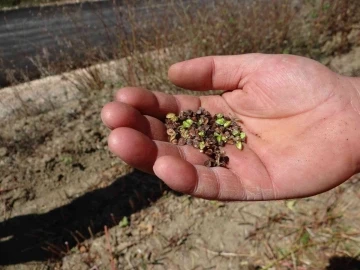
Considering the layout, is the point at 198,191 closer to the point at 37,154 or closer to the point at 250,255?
the point at 250,255

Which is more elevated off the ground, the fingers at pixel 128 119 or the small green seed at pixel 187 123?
the fingers at pixel 128 119

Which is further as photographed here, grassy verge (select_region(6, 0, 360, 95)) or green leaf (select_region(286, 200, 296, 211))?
grassy verge (select_region(6, 0, 360, 95))

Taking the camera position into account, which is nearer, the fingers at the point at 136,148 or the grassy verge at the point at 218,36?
the fingers at the point at 136,148

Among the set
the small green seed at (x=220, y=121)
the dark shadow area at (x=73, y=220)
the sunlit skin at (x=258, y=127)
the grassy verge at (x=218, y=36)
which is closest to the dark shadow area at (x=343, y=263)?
the sunlit skin at (x=258, y=127)

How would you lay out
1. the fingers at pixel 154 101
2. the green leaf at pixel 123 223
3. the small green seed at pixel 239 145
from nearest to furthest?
the fingers at pixel 154 101 → the small green seed at pixel 239 145 → the green leaf at pixel 123 223

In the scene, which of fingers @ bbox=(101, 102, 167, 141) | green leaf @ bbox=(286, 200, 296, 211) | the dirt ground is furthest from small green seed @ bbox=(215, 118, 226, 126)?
green leaf @ bbox=(286, 200, 296, 211)

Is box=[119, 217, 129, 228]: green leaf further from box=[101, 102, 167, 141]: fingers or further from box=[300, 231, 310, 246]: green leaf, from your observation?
box=[300, 231, 310, 246]: green leaf

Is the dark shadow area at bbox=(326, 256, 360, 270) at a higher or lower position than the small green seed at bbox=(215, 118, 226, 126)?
lower

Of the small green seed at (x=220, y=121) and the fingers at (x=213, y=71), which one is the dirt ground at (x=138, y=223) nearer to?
the small green seed at (x=220, y=121)
